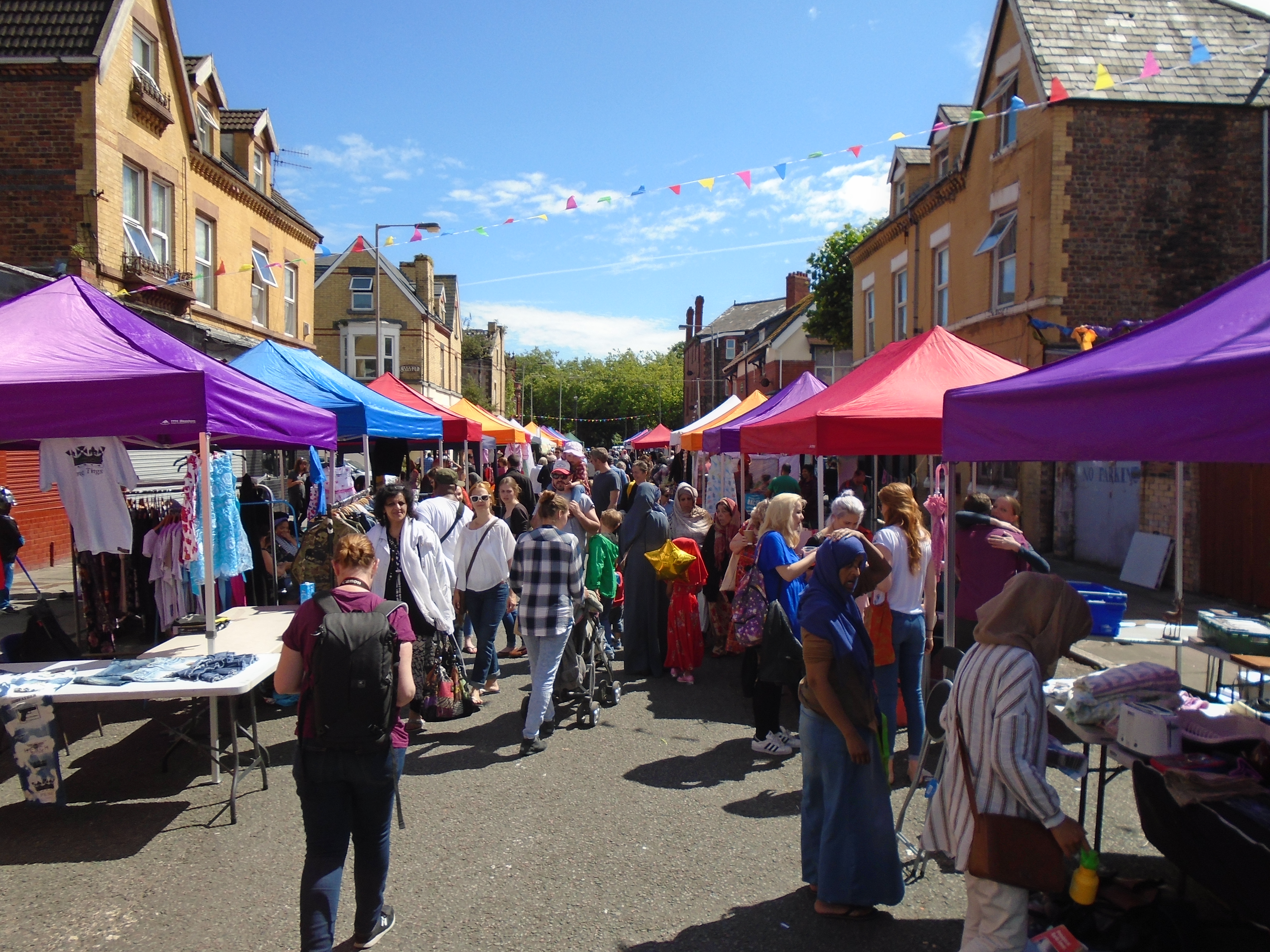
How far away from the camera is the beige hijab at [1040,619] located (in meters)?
2.77

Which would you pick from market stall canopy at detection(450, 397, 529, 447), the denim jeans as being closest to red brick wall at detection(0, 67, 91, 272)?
market stall canopy at detection(450, 397, 529, 447)

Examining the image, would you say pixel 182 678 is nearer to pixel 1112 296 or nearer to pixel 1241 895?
pixel 1241 895

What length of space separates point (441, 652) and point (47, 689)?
7.89ft

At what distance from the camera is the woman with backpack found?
3145 mm

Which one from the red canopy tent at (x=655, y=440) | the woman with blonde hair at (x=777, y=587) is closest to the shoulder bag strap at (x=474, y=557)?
the woman with blonde hair at (x=777, y=587)

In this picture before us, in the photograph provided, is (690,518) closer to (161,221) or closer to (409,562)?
(409,562)

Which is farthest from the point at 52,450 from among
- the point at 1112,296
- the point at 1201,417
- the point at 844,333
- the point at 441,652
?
the point at 844,333

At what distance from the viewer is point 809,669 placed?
3436mm

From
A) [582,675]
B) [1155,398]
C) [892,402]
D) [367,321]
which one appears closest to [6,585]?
[582,675]

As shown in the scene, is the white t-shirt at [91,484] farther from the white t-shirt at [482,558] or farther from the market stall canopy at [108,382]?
the white t-shirt at [482,558]

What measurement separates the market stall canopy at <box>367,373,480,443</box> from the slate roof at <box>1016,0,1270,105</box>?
11.0 metres

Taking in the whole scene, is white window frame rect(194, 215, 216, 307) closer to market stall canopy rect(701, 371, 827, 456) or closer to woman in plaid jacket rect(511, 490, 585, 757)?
market stall canopy rect(701, 371, 827, 456)

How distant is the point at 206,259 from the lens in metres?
16.6

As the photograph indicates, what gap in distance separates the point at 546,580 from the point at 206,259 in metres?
14.3
